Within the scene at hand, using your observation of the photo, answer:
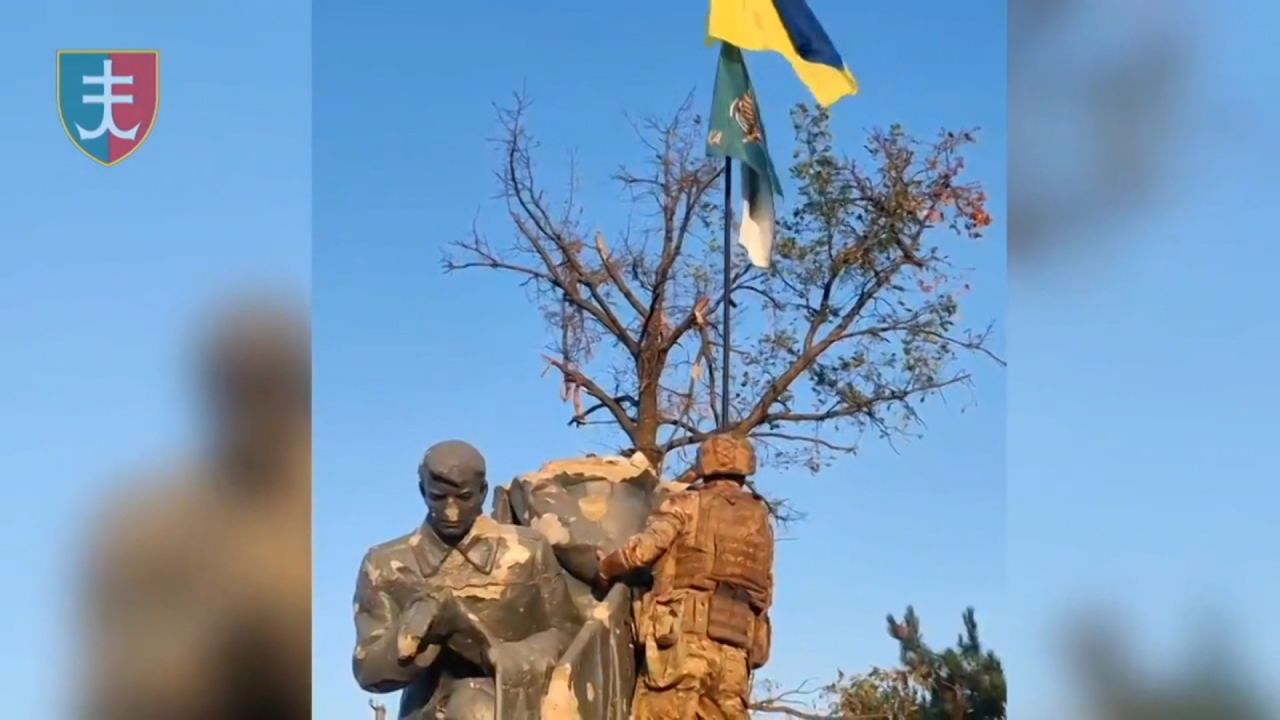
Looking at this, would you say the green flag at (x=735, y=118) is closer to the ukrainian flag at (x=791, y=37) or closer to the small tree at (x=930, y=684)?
the ukrainian flag at (x=791, y=37)

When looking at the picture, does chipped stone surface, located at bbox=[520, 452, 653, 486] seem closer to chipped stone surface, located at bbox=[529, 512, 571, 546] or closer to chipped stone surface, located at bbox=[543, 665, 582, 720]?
chipped stone surface, located at bbox=[529, 512, 571, 546]

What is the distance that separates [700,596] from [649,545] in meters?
0.23

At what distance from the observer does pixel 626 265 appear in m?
13.3

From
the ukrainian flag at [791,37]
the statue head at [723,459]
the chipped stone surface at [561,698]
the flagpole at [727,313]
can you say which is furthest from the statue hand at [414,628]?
the ukrainian flag at [791,37]

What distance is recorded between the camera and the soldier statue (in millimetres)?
6996

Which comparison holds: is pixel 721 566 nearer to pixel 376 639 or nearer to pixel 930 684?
pixel 376 639

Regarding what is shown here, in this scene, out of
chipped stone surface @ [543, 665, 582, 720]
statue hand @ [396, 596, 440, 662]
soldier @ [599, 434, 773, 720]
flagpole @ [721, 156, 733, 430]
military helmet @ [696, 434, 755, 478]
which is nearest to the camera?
statue hand @ [396, 596, 440, 662]

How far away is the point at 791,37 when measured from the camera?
372 inches

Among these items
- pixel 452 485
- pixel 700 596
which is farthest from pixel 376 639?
pixel 700 596

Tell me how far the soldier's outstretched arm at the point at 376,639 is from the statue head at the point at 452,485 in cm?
25

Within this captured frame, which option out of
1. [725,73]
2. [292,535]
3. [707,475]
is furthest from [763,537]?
[292,535]

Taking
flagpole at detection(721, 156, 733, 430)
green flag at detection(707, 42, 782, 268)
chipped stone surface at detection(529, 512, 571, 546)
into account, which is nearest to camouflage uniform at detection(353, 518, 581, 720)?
chipped stone surface at detection(529, 512, 571, 546)

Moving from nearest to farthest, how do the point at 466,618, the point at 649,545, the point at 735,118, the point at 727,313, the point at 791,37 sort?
the point at 466,618, the point at 649,545, the point at 727,313, the point at 735,118, the point at 791,37

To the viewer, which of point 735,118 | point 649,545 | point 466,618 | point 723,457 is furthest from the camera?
point 735,118
